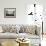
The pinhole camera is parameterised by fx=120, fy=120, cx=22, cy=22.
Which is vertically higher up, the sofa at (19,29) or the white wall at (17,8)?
the white wall at (17,8)

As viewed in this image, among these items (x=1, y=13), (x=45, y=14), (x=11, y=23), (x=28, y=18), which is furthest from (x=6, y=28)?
(x=45, y=14)

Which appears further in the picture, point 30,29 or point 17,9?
point 17,9

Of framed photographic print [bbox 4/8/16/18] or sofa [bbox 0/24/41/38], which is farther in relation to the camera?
framed photographic print [bbox 4/8/16/18]

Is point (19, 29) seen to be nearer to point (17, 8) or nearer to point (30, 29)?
point (30, 29)

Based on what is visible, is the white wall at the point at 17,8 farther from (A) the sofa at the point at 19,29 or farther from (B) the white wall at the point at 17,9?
(A) the sofa at the point at 19,29

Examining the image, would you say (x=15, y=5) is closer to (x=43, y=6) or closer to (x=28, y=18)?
(x=28, y=18)

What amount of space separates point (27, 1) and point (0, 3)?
47.0 inches

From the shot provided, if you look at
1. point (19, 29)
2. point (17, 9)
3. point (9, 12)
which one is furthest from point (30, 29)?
point (9, 12)

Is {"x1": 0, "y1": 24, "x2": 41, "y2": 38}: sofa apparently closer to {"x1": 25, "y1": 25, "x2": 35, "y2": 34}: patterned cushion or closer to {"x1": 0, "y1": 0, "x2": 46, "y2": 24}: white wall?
{"x1": 25, "y1": 25, "x2": 35, "y2": 34}: patterned cushion

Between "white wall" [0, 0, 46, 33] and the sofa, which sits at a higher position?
"white wall" [0, 0, 46, 33]

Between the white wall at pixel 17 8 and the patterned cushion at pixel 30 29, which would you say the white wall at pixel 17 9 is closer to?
the white wall at pixel 17 8

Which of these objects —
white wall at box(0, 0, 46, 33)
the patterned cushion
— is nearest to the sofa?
the patterned cushion

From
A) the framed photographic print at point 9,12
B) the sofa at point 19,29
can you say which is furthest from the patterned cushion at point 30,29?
the framed photographic print at point 9,12

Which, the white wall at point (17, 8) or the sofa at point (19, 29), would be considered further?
the white wall at point (17, 8)
